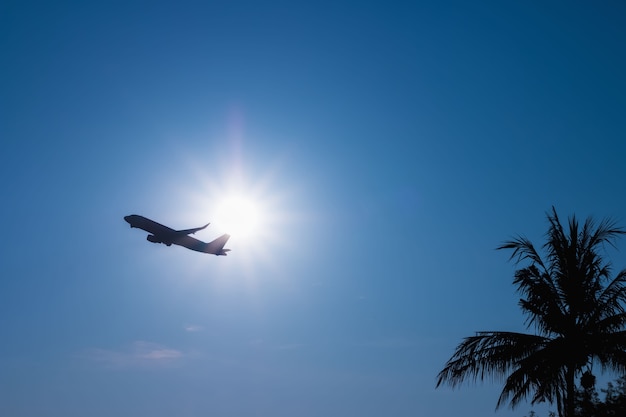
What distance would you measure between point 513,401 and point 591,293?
15.9ft

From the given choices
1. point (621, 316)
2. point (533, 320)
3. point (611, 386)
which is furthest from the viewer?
point (611, 386)

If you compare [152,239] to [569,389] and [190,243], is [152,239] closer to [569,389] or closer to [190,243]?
[190,243]

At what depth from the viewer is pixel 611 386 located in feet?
106

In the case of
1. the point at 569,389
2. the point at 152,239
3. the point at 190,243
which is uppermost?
the point at 190,243

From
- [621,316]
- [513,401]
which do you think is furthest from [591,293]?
[513,401]

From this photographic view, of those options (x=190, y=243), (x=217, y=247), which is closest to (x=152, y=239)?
(x=190, y=243)

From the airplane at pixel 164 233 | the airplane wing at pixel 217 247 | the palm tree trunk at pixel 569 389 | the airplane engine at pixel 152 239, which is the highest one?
the airplane wing at pixel 217 247

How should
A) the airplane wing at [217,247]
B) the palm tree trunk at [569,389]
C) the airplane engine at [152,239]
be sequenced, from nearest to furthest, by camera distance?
1. the palm tree trunk at [569,389]
2. the airplane engine at [152,239]
3. the airplane wing at [217,247]

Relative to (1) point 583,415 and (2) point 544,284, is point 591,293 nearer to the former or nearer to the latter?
(2) point 544,284

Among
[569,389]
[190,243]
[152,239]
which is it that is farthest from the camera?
[190,243]

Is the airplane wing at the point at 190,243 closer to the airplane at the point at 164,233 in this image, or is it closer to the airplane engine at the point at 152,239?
the airplane at the point at 164,233

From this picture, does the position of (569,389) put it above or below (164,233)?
below

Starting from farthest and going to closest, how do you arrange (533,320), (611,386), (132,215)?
(132,215)
(611,386)
(533,320)

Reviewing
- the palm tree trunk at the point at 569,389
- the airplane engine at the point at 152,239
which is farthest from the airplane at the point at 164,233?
the palm tree trunk at the point at 569,389
